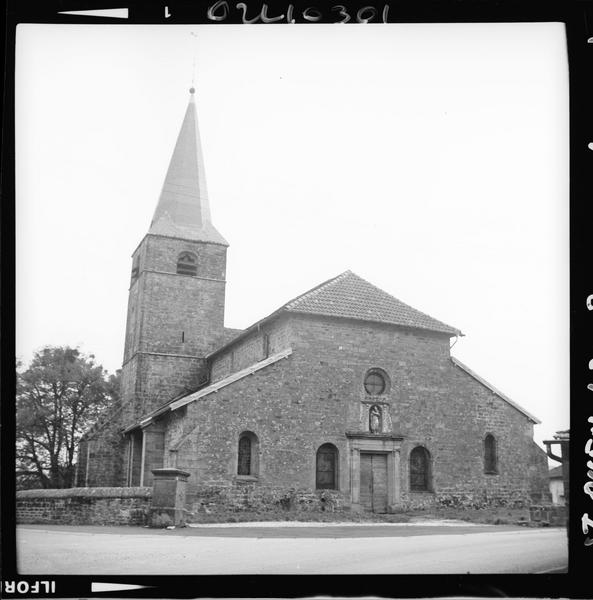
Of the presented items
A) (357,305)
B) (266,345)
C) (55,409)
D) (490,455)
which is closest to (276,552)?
(55,409)

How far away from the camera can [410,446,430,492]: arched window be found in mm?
13547

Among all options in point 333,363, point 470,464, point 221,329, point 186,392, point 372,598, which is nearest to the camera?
point 372,598

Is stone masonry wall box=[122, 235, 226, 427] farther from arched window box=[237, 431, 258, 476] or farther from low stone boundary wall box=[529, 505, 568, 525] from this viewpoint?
low stone boundary wall box=[529, 505, 568, 525]

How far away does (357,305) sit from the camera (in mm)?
14430

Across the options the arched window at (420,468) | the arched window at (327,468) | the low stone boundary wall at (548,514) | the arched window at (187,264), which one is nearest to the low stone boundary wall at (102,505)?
the arched window at (327,468)

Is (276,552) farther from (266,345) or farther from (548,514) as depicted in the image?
(266,345)

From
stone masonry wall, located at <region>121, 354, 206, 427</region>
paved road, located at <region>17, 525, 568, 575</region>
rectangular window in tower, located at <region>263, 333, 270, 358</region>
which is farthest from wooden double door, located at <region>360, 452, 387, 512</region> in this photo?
stone masonry wall, located at <region>121, 354, 206, 427</region>

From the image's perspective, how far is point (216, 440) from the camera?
14195 millimetres

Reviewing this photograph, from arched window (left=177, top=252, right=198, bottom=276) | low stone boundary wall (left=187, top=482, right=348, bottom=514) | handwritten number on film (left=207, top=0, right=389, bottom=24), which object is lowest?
low stone boundary wall (left=187, top=482, right=348, bottom=514)

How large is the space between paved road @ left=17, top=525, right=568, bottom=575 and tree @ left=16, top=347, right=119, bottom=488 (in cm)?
100

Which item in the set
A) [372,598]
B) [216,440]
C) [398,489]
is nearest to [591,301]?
[372,598]

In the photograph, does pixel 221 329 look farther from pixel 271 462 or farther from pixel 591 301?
pixel 591 301

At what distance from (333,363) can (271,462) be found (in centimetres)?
229

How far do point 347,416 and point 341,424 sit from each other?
21 cm
